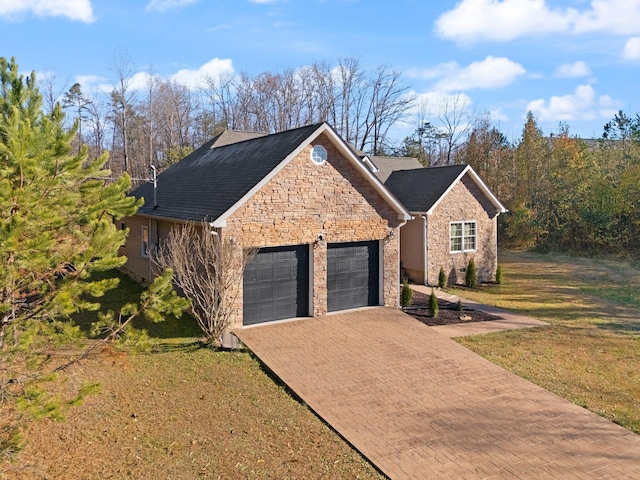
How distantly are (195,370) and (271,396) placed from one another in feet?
7.02

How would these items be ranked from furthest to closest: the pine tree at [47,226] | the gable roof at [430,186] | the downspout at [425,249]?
the gable roof at [430,186], the downspout at [425,249], the pine tree at [47,226]

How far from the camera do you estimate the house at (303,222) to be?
13352 millimetres

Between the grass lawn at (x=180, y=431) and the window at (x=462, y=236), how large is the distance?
44.4 ft

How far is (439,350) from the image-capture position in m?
12.1

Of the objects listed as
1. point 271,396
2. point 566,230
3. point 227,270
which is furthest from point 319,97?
point 271,396

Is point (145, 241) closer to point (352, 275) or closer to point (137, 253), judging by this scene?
point (137, 253)

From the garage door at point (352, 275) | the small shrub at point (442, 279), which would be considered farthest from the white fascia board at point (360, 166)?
the small shrub at point (442, 279)

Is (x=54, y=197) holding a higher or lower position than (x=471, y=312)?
higher

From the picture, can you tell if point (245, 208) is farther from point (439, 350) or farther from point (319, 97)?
point (319, 97)

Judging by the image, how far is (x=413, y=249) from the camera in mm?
21859

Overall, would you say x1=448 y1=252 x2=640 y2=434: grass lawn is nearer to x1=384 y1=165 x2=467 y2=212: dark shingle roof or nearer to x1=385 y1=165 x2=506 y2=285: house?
x1=385 y1=165 x2=506 y2=285: house

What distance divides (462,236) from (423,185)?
3.06 m

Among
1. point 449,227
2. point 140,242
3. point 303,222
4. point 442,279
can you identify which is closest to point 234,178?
point 303,222

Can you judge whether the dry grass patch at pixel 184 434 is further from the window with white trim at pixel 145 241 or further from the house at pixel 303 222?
the window with white trim at pixel 145 241
